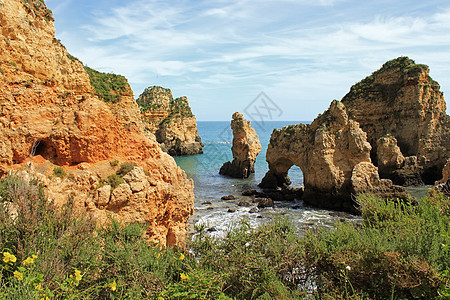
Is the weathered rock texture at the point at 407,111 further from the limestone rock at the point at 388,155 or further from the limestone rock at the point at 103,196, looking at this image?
the limestone rock at the point at 103,196

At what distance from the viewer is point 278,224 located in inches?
316

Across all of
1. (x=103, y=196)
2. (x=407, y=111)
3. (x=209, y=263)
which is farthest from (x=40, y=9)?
(x=407, y=111)

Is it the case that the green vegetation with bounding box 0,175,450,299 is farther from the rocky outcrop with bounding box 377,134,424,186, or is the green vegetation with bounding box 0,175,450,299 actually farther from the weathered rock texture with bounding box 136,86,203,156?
the weathered rock texture with bounding box 136,86,203,156

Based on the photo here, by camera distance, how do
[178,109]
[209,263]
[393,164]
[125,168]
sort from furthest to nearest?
1. [178,109]
2. [393,164]
3. [125,168]
4. [209,263]

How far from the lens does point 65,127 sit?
9.78 m

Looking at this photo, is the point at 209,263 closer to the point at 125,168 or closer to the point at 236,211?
the point at 125,168

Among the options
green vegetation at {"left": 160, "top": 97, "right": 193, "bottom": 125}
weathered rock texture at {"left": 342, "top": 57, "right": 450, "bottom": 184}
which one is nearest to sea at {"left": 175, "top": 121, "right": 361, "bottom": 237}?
weathered rock texture at {"left": 342, "top": 57, "right": 450, "bottom": 184}

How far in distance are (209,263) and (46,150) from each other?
21.0 feet

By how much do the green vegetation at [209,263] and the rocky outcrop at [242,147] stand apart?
36.5 metres

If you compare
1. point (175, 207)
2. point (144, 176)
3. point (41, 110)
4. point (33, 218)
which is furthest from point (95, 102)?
point (33, 218)

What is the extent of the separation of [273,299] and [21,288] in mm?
3974

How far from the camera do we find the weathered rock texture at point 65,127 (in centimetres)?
884

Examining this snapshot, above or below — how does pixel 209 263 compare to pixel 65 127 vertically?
below

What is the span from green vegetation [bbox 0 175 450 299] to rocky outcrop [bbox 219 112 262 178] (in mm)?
36478
